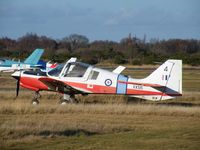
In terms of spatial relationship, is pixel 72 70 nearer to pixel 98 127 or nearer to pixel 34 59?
pixel 98 127

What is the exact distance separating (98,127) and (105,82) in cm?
677

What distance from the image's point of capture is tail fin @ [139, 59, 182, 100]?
68.0ft

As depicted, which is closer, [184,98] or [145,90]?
[145,90]

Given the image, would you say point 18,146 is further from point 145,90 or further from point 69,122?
point 145,90

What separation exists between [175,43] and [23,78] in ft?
437

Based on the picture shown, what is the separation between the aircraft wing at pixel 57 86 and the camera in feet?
68.4

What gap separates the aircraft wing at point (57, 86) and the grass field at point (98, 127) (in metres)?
1.63

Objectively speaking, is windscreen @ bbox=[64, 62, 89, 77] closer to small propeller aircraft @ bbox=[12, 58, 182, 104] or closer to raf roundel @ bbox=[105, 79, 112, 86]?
small propeller aircraft @ bbox=[12, 58, 182, 104]

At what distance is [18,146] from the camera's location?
10969mm

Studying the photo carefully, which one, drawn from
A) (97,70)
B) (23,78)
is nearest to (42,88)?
(23,78)

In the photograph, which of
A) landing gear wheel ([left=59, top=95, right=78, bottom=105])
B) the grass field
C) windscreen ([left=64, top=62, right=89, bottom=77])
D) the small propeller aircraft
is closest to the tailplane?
the small propeller aircraft

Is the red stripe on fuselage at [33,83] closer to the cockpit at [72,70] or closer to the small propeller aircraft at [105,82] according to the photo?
the small propeller aircraft at [105,82]

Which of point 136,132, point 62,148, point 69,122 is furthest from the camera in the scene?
point 69,122

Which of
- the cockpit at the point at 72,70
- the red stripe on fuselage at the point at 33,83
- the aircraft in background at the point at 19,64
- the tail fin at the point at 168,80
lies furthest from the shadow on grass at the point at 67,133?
the aircraft in background at the point at 19,64
